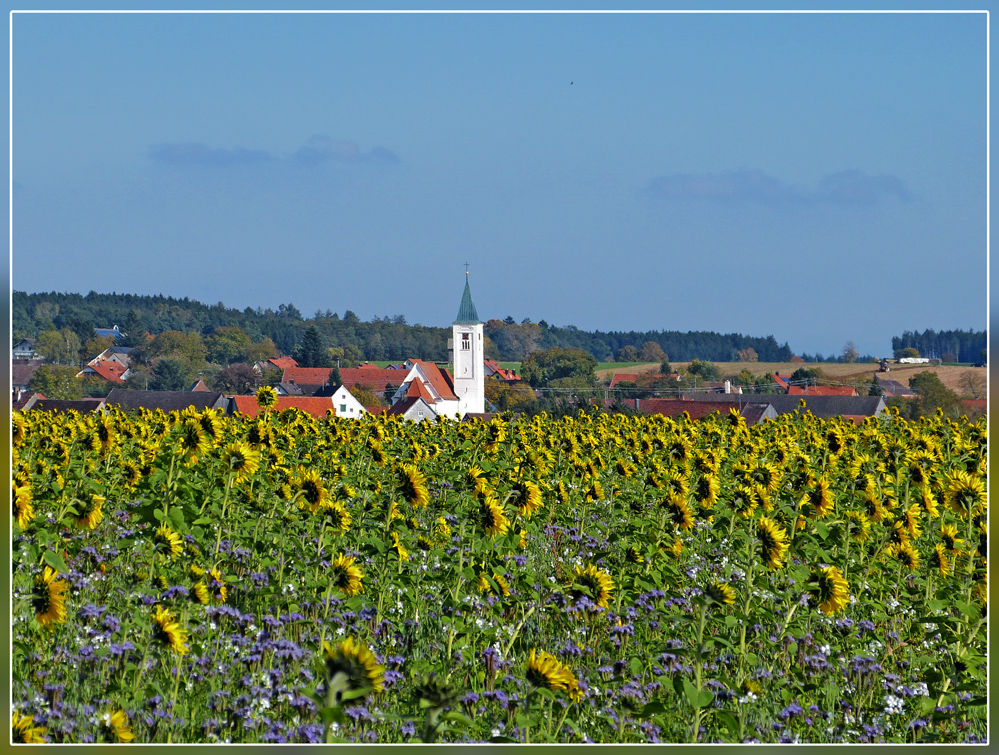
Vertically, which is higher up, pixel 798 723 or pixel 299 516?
pixel 299 516

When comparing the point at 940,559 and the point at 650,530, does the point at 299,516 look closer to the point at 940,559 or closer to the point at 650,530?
the point at 650,530

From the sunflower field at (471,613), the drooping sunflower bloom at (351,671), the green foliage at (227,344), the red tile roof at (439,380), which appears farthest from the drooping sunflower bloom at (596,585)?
the red tile roof at (439,380)

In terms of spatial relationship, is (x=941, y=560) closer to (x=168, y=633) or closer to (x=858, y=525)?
(x=858, y=525)

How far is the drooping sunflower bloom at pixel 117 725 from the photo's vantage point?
10.2ft

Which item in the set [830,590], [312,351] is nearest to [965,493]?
[830,590]

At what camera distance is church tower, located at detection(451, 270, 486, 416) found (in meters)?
59.2

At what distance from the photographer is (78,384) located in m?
19.0

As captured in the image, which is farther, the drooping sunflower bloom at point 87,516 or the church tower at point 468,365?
the church tower at point 468,365

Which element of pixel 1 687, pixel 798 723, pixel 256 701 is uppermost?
pixel 1 687

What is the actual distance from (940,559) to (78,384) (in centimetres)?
1788

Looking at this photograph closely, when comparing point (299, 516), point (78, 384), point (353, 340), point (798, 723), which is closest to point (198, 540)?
point (299, 516)

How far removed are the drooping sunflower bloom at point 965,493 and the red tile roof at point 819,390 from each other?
3386cm

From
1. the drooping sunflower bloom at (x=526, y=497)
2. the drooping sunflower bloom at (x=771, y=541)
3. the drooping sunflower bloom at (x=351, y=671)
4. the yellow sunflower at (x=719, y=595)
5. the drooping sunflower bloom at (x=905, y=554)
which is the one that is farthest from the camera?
the drooping sunflower bloom at (x=905, y=554)

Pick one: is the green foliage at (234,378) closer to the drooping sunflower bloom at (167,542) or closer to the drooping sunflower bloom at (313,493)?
the drooping sunflower bloom at (313,493)
